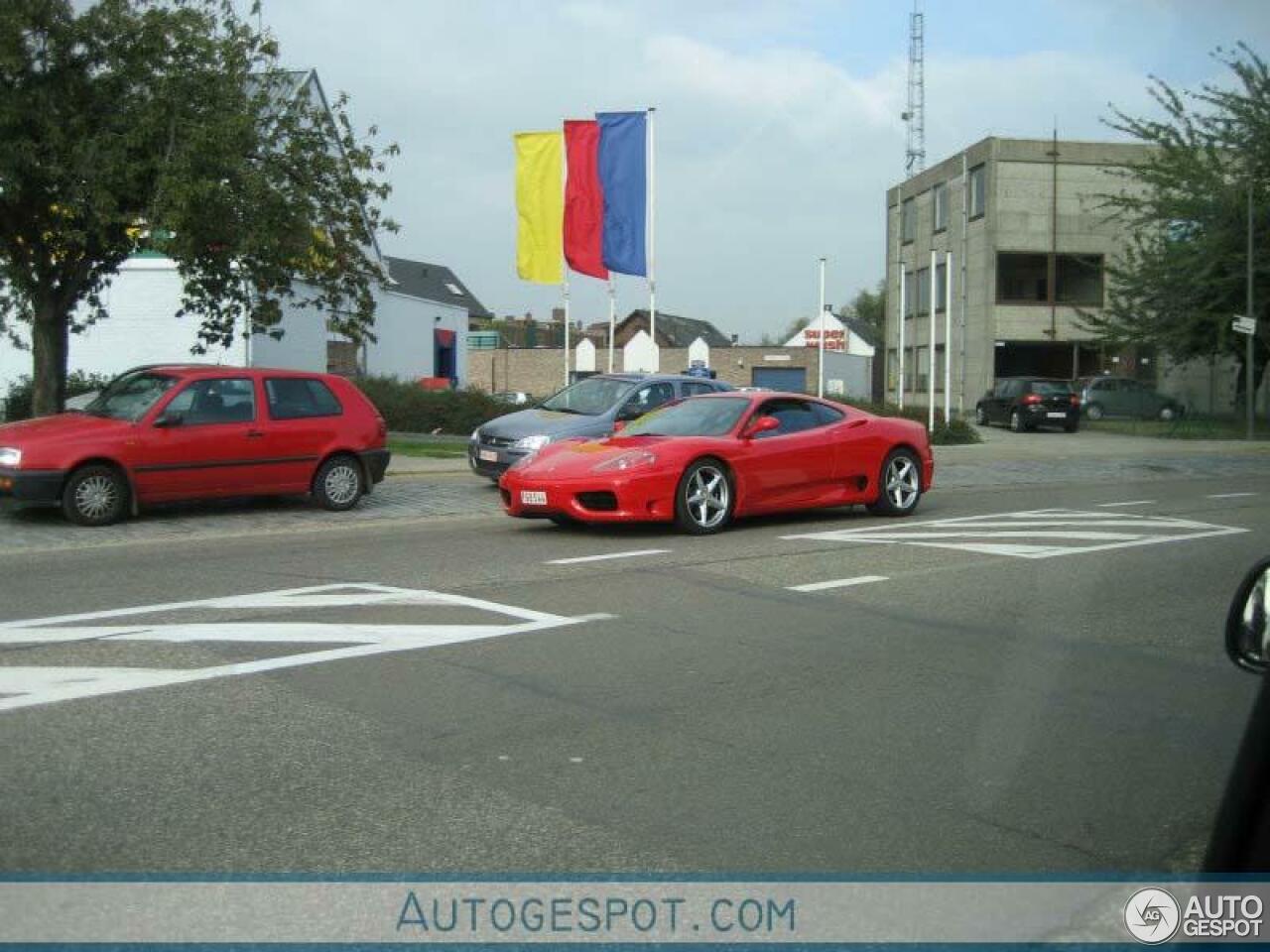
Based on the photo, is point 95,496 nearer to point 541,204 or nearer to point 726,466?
point 726,466

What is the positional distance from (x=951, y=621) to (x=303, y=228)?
1284 cm

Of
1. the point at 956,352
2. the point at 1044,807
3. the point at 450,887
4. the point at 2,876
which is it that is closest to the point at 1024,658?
the point at 1044,807

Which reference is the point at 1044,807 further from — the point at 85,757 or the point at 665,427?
the point at 665,427

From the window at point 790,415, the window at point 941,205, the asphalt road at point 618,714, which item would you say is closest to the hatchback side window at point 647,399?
the window at point 790,415

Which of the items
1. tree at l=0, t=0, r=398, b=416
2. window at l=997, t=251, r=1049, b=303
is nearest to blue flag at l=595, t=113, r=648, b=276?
tree at l=0, t=0, r=398, b=416

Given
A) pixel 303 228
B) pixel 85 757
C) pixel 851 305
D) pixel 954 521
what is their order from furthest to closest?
pixel 851 305, pixel 303 228, pixel 954 521, pixel 85 757

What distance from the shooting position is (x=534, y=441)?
16.4m

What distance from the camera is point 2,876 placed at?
4020 millimetres

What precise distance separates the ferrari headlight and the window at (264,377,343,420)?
13.9 ft

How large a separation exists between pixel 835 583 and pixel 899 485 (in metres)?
4.59

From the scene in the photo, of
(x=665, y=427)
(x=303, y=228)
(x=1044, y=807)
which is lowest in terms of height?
(x=1044, y=807)

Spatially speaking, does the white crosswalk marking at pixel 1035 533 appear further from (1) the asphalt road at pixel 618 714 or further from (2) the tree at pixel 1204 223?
(2) the tree at pixel 1204 223

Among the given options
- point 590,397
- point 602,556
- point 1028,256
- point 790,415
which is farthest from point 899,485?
point 1028,256

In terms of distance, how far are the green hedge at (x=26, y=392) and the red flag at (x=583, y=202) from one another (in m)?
9.31
